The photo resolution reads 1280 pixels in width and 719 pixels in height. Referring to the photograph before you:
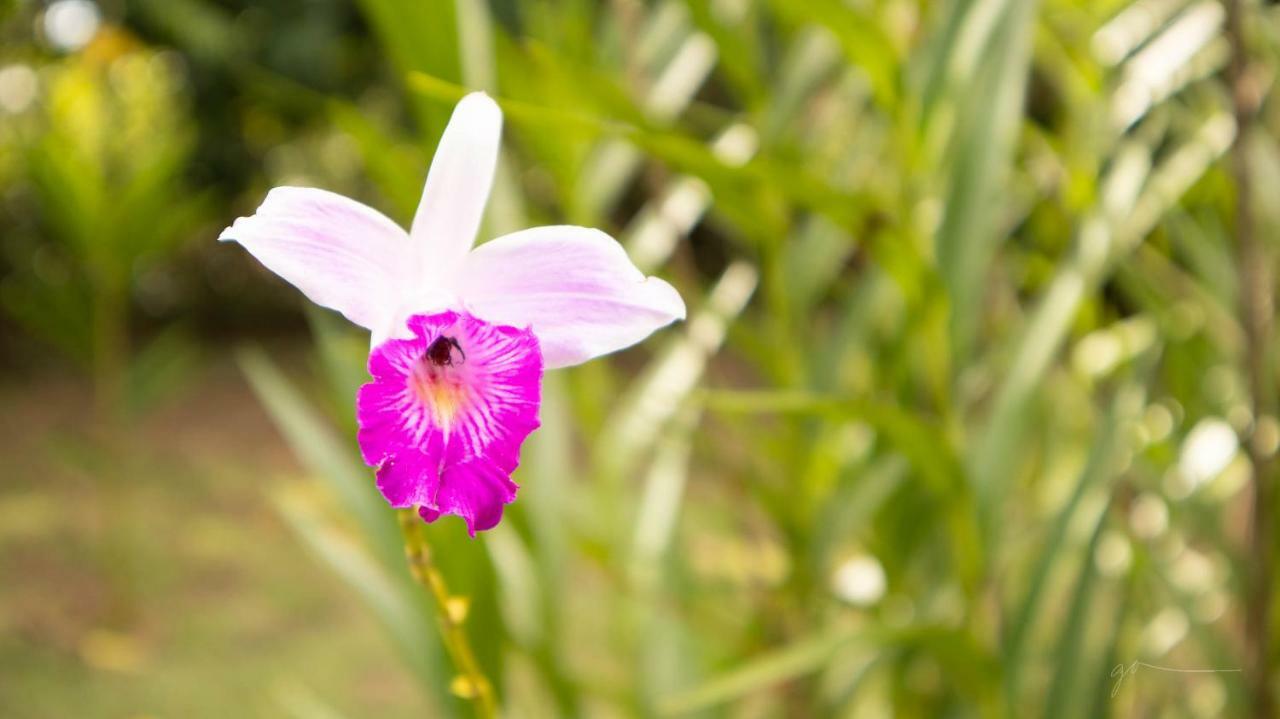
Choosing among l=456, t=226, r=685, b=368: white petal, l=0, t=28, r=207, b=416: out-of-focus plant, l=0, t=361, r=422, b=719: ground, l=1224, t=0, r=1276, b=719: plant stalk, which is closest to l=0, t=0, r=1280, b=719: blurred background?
l=1224, t=0, r=1276, b=719: plant stalk

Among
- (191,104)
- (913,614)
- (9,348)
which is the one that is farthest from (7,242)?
(913,614)

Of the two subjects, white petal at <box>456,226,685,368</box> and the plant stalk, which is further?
the plant stalk

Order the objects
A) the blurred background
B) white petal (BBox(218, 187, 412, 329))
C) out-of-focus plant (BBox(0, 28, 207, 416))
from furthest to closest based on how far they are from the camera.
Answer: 1. out-of-focus plant (BBox(0, 28, 207, 416))
2. the blurred background
3. white petal (BBox(218, 187, 412, 329))

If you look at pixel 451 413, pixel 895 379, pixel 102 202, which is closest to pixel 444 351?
pixel 451 413

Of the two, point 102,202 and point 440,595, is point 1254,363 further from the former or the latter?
point 102,202

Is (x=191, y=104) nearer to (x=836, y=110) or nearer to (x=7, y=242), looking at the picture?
(x=7, y=242)

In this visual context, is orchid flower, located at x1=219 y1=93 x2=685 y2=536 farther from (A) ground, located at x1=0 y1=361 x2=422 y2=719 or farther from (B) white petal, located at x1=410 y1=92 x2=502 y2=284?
(A) ground, located at x1=0 y1=361 x2=422 y2=719
